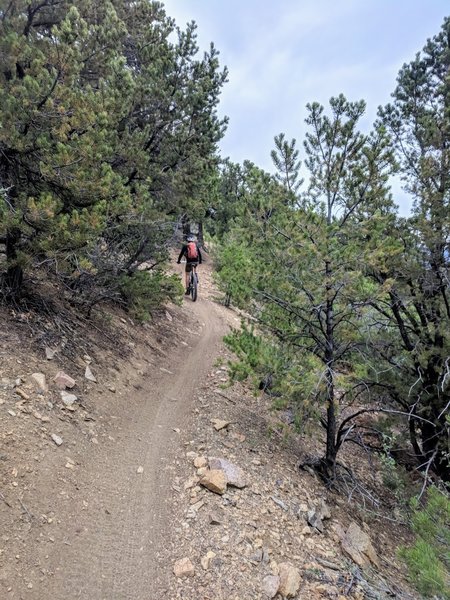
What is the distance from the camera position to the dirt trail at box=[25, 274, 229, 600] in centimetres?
310

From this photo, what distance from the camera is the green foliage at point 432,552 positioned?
2504 mm

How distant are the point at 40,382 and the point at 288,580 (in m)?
3.47

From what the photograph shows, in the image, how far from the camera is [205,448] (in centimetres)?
505

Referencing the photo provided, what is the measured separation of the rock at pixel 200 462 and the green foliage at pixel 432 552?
2393mm

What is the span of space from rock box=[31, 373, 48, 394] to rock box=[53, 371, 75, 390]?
7.5 inches

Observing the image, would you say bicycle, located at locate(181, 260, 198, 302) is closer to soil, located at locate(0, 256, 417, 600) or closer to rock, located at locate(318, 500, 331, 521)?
soil, located at locate(0, 256, 417, 600)

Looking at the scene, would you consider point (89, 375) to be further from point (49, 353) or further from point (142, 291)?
point (142, 291)

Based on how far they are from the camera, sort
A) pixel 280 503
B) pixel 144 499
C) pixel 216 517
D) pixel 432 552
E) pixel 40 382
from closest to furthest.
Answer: pixel 432 552
pixel 216 517
pixel 144 499
pixel 280 503
pixel 40 382

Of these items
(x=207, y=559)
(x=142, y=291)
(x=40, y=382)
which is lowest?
(x=207, y=559)

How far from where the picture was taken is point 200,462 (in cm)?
474

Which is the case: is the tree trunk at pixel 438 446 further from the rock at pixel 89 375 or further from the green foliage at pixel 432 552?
the rock at pixel 89 375

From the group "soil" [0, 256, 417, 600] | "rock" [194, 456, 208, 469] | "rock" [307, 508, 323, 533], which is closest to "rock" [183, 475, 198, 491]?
"soil" [0, 256, 417, 600]

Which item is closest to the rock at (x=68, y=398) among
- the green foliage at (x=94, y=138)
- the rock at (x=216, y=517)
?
the green foliage at (x=94, y=138)

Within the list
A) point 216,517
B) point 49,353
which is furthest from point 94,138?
point 216,517
